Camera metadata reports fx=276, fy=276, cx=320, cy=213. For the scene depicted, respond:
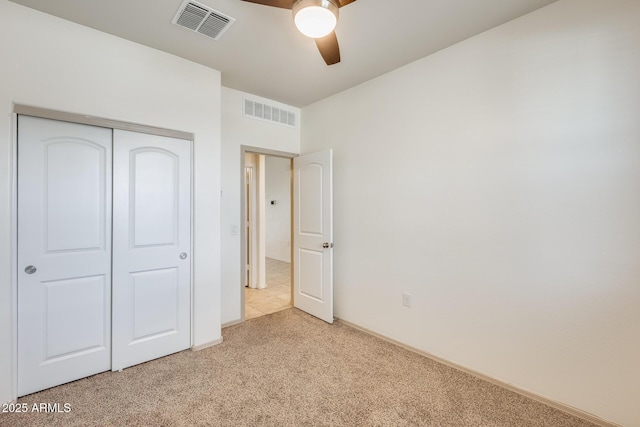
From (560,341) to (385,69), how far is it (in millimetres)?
2712

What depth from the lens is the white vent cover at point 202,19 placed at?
1.95 m

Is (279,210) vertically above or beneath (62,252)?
above

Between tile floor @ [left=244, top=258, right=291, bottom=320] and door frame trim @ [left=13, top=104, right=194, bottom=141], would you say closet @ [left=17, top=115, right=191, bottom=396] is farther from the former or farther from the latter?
tile floor @ [left=244, top=258, right=291, bottom=320]

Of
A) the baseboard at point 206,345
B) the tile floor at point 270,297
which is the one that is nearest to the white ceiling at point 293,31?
the baseboard at point 206,345

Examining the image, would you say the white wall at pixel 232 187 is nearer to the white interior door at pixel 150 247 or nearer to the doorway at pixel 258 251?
the doorway at pixel 258 251

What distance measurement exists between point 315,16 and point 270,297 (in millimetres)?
3826

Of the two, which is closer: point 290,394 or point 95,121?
point 290,394

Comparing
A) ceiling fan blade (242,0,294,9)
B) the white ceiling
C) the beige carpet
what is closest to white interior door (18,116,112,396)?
the beige carpet

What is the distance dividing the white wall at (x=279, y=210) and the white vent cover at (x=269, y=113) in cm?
346

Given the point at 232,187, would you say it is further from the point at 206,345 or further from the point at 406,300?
the point at 406,300

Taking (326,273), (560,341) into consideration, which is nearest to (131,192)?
(326,273)

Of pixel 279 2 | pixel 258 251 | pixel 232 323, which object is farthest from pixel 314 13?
pixel 258 251

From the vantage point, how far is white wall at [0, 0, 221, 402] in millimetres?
1884

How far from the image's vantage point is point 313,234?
11.6 ft
